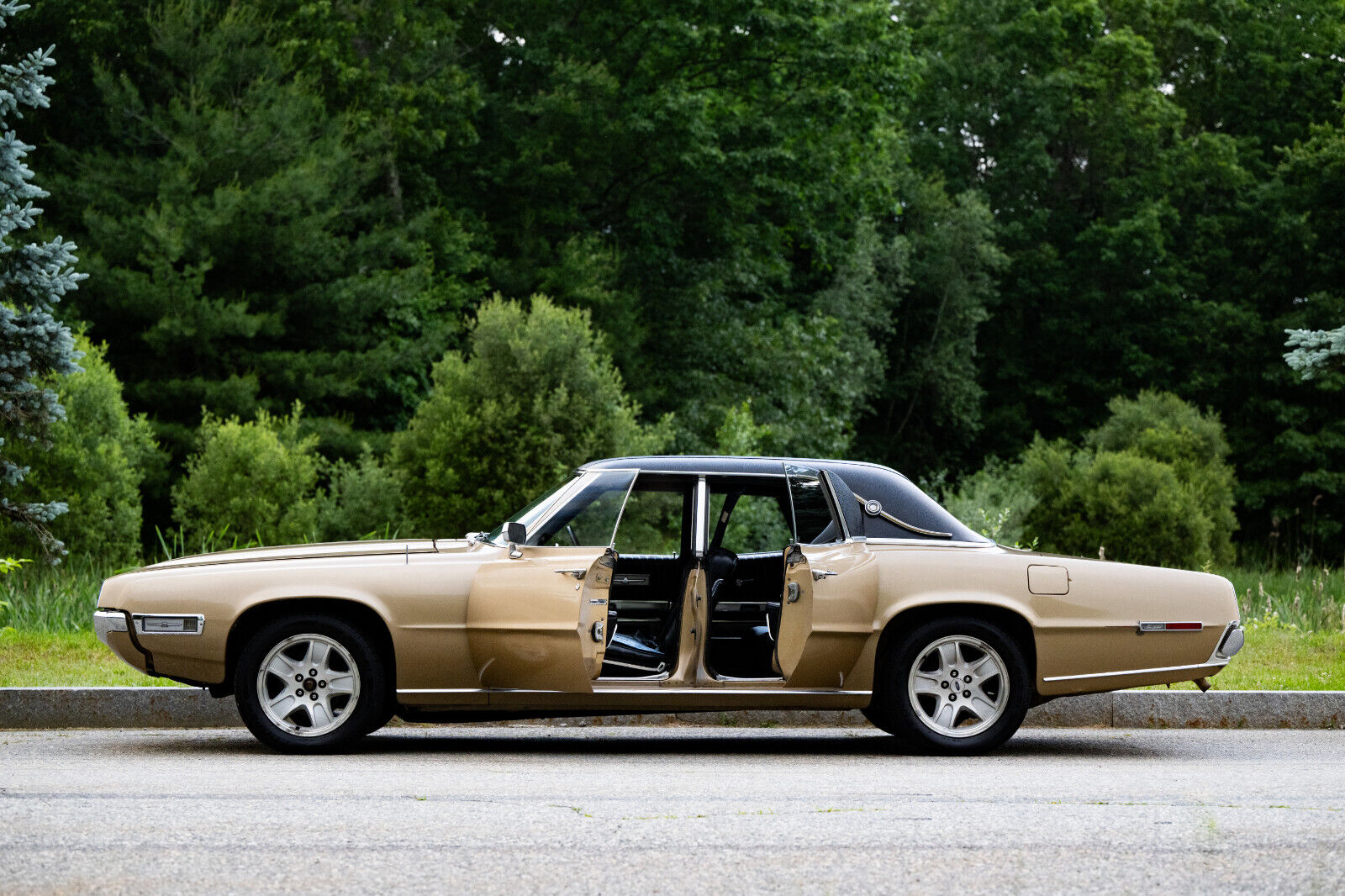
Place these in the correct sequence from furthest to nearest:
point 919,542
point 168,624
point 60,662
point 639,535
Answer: point 60,662 → point 639,535 → point 919,542 → point 168,624

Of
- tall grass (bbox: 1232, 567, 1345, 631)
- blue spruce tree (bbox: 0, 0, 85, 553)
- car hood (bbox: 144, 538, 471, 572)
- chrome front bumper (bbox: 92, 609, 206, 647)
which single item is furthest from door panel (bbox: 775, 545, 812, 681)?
blue spruce tree (bbox: 0, 0, 85, 553)

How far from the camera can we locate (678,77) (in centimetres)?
3353

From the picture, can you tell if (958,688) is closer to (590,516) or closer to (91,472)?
(590,516)

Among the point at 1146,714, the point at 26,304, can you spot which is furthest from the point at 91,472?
the point at 1146,714

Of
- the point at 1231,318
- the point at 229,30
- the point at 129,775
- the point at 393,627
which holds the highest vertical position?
the point at 229,30

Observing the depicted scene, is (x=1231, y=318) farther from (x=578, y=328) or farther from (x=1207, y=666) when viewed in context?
(x=1207, y=666)

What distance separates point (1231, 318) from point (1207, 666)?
123 ft

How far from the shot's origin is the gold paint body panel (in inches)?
300

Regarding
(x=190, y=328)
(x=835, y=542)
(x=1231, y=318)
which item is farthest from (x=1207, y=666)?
(x=1231, y=318)

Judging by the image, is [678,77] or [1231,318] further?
[1231,318]

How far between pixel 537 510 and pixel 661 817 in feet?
8.22

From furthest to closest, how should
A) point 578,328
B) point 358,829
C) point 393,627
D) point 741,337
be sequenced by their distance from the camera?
point 741,337, point 578,328, point 393,627, point 358,829

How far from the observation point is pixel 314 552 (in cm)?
803

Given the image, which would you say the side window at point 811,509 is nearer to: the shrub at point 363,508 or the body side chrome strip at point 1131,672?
the body side chrome strip at point 1131,672
